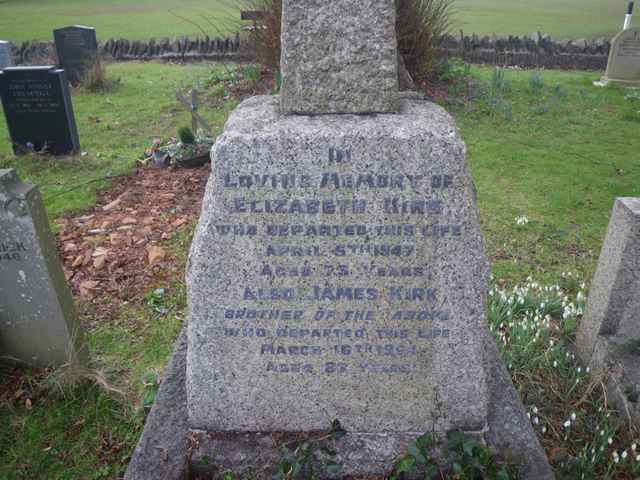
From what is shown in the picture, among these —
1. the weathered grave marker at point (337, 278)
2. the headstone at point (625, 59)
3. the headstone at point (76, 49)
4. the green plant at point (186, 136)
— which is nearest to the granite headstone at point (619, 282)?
the weathered grave marker at point (337, 278)

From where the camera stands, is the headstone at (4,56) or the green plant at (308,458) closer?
the green plant at (308,458)

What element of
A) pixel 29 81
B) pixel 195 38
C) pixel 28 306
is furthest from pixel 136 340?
pixel 195 38

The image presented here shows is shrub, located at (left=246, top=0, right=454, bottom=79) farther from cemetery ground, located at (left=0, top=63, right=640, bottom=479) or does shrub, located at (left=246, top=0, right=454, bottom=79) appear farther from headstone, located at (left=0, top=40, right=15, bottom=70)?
headstone, located at (left=0, top=40, right=15, bottom=70)

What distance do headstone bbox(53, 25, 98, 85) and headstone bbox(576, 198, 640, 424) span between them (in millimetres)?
11509

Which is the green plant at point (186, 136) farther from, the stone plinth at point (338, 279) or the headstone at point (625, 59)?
the headstone at point (625, 59)

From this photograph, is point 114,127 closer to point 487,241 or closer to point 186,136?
point 186,136

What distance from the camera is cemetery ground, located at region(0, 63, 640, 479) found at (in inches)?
120

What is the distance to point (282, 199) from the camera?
2172 mm

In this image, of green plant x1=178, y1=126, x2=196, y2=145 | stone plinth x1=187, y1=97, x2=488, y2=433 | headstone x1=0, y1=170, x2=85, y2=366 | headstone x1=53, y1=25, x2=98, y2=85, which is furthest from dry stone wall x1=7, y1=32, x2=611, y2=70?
stone plinth x1=187, y1=97, x2=488, y2=433

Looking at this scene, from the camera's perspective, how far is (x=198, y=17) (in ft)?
71.4

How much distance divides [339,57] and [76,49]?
1198 cm

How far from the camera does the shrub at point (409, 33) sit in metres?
9.78

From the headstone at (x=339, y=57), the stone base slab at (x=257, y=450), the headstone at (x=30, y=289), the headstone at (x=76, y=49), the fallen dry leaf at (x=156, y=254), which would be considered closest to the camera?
the headstone at (x=339, y=57)

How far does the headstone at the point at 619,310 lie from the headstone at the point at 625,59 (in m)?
9.89
